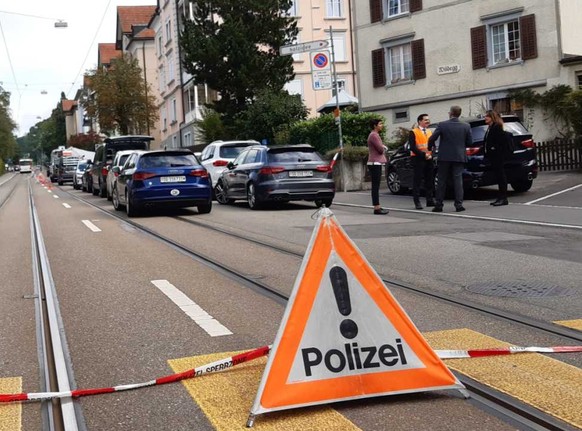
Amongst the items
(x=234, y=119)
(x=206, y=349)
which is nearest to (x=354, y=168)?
(x=234, y=119)

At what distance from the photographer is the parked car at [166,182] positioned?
17.8m

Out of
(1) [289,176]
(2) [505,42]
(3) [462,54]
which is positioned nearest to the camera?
(1) [289,176]

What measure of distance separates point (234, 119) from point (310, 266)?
118 feet

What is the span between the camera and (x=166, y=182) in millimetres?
17922

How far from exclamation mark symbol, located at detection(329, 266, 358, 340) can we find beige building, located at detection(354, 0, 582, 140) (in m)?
25.7

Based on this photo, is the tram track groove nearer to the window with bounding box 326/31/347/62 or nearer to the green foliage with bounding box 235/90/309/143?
the green foliage with bounding box 235/90/309/143

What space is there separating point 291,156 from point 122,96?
49798 mm

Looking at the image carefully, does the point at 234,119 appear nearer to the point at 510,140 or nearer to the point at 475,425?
the point at 510,140

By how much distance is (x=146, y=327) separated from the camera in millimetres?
6422

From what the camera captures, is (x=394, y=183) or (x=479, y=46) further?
(x=479, y=46)

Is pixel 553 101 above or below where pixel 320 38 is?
below

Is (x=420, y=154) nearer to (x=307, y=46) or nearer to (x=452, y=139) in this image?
(x=452, y=139)

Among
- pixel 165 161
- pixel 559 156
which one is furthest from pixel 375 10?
pixel 165 161

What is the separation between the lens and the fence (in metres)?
23.4
